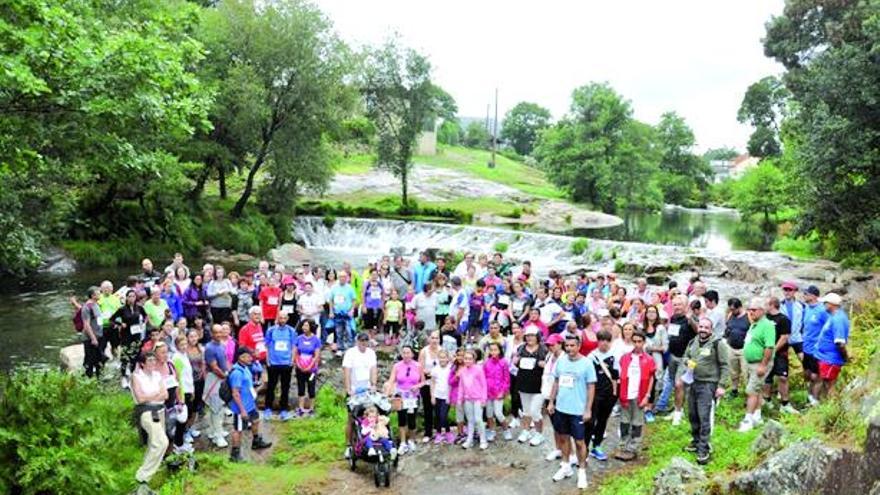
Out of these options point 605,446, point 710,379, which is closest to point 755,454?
point 710,379

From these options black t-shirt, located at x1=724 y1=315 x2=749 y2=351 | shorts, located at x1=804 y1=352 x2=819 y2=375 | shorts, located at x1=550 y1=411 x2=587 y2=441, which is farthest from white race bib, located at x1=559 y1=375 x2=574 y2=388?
shorts, located at x1=804 y1=352 x2=819 y2=375

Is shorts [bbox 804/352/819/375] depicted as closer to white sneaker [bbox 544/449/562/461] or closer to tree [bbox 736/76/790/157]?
white sneaker [bbox 544/449/562/461]

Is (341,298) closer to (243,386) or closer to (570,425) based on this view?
(243,386)

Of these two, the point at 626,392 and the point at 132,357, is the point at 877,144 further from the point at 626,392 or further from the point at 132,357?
the point at 132,357

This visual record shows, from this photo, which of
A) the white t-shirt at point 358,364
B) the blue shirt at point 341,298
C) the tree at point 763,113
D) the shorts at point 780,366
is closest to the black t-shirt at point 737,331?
the shorts at point 780,366

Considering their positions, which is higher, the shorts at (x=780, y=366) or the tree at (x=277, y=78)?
the tree at (x=277, y=78)

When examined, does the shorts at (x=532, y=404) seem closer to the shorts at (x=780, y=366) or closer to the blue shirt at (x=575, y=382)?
the blue shirt at (x=575, y=382)

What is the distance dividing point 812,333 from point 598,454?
11.6ft

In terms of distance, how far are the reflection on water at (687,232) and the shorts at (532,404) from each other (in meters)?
24.7

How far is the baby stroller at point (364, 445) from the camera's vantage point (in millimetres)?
8062

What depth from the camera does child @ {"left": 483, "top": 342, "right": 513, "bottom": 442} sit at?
9062 mm

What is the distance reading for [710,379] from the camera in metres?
7.68

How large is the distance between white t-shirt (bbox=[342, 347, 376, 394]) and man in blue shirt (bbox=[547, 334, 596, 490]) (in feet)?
9.11

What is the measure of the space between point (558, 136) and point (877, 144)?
3866cm
